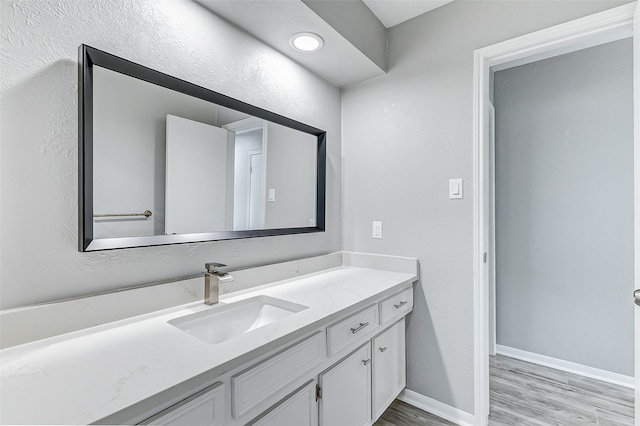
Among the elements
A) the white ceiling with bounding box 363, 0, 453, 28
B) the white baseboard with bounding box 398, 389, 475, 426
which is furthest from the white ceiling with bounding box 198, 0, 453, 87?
the white baseboard with bounding box 398, 389, 475, 426

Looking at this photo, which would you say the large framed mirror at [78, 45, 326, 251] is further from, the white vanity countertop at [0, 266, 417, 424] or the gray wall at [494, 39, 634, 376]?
the gray wall at [494, 39, 634, 376]

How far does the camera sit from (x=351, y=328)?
1.40 meters

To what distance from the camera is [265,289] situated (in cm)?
161

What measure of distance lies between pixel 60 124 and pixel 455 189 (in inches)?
72.0

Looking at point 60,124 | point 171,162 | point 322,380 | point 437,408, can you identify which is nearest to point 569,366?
point 437,408

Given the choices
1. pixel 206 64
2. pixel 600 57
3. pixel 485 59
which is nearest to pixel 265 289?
pixel 206 64

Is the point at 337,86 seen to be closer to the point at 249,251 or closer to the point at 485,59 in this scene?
the point at 485,59

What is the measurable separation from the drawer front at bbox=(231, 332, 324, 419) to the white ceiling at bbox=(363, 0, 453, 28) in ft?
6.20

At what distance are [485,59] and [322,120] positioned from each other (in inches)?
40.0

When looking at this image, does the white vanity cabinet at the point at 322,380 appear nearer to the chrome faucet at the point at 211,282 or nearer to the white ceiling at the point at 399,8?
the chrome faucet at the point at 211,282

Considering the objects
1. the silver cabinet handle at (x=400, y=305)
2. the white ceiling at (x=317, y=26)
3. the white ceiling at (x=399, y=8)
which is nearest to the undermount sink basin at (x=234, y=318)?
the silver cabinet handle at (x=400, y=305)

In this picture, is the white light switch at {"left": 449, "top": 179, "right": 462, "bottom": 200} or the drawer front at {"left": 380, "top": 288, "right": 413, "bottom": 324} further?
the white light switch at {"left": 449, "top": 179, "right": 462, "bottom": 200}

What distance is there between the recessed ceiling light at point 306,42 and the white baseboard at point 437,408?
7.05 feet

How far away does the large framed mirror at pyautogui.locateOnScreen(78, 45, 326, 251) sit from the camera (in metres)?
1.10
